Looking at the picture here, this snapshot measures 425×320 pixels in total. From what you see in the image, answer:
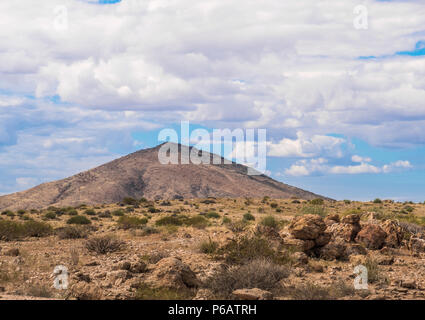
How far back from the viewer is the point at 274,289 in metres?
11.8

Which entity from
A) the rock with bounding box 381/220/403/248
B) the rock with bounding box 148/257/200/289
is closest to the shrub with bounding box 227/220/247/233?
the rock with bounding box 148/257/200/289

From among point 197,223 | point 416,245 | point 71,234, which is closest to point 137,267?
point 71,234

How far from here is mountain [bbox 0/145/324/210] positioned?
9027 centimetres

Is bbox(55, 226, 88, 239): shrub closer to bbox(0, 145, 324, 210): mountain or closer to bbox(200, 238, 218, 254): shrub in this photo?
bbox(200, 238, 218, 254): shrub

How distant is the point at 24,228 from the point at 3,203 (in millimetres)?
71059

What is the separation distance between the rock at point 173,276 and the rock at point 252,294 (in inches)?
66.5

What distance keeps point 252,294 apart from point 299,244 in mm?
6584

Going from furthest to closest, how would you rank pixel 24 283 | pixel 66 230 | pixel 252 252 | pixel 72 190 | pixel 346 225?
pixel 72 190, pixel 66 230, pixel 346 225, pixel 252 252, pixel 24 283

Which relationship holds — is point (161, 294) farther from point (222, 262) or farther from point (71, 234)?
point (71, 234)

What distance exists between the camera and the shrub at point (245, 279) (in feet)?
37.8

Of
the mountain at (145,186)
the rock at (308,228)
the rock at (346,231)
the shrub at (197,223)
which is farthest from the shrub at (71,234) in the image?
the mountain at (145,186)

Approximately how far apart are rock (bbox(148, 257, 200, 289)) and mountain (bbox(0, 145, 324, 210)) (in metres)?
75.9
